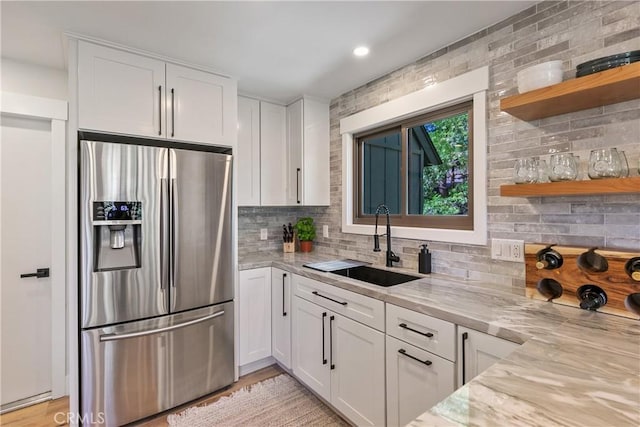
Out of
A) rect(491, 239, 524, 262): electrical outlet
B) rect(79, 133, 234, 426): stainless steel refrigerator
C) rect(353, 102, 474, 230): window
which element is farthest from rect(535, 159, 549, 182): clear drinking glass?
rect(79, 133, 234, 426): stainless steel refrigerator

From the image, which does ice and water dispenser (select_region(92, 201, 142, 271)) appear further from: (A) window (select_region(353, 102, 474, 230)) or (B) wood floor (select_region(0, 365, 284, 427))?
(A) window (select_region(353, 102, 474, 230))

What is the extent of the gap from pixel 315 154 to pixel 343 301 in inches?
58.2

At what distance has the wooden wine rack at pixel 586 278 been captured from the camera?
1.25m

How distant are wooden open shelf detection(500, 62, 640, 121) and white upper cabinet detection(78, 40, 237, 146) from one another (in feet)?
6.17

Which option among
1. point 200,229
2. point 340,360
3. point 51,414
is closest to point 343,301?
point 340,360

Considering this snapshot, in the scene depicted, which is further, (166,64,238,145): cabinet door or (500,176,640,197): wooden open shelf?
(166,64,238,145): cabinet door

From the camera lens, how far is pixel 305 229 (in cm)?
312

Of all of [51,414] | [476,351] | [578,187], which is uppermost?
[578,187]

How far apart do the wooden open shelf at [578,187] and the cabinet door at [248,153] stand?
6.63ft

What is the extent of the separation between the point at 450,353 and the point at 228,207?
1.74 metres

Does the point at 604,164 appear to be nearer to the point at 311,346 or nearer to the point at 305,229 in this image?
the point at 311,346

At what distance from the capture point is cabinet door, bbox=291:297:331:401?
2102mm

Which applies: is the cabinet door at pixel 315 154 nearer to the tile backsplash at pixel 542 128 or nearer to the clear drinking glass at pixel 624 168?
the tile backsplash at pixel 542 128

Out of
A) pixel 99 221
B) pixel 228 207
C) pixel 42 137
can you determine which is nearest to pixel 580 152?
pixel 228 207
